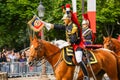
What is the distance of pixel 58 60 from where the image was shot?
13992mm

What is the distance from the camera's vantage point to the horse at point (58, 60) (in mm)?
13711

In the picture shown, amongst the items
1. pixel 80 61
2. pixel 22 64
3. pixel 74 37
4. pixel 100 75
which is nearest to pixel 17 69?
pixel 22 64

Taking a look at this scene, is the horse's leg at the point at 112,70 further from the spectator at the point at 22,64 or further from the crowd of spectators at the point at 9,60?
the spectator at the point at 22,64

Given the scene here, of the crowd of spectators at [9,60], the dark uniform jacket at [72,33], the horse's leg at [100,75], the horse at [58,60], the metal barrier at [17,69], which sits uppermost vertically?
the dark uniform jacket at [72,33]

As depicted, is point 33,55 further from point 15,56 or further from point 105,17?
point 105,17

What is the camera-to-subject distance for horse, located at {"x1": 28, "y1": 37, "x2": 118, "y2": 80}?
45.0ft

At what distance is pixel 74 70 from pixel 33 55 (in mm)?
1357

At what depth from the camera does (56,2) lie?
4103 cm

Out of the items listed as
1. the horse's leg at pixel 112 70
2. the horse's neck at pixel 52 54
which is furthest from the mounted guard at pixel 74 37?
the horse's leg at pixel 112 70

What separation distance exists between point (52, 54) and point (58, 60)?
0.27 m

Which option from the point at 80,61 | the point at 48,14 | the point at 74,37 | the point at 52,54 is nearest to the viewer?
the point at 74,37

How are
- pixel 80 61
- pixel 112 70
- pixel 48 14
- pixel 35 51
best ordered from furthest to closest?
pixel 48 14 < pixel 112 70 < pixel 80 61 < pixel 35 51

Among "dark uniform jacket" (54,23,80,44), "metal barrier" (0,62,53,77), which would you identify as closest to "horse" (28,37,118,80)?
"dark uniform jacket" (54,23,80,44)

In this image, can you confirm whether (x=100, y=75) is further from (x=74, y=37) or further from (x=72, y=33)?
(x=72, y=33)
